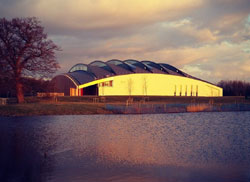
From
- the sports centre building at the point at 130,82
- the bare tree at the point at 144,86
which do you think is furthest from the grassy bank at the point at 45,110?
the bare tree at the point at 144,86

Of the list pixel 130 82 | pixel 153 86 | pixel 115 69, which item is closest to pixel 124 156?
pixel 130 82

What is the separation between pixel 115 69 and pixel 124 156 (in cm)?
6946

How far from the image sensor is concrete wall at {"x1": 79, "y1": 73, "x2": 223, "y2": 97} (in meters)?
74.4

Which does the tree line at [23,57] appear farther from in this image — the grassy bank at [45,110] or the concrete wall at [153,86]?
the concrete wall at [153,86]

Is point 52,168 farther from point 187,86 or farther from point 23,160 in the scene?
point 187,86

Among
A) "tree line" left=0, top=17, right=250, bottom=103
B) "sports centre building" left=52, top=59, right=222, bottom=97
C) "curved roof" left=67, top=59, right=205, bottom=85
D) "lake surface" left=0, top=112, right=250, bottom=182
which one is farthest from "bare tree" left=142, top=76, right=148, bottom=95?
"lake surface" left=0, top=112, right=250, bottom=182

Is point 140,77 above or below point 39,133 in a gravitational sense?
above

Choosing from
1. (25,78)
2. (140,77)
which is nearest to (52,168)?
(25,78)

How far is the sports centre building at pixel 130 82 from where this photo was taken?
243ft

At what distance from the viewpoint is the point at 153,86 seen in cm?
7850

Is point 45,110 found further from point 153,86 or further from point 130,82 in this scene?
point 153,86

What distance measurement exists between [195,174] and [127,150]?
171 inches

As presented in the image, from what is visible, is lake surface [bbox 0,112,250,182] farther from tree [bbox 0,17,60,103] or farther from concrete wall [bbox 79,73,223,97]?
concrete wall [bbox 79,73,223,97]

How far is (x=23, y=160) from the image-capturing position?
10602mm
